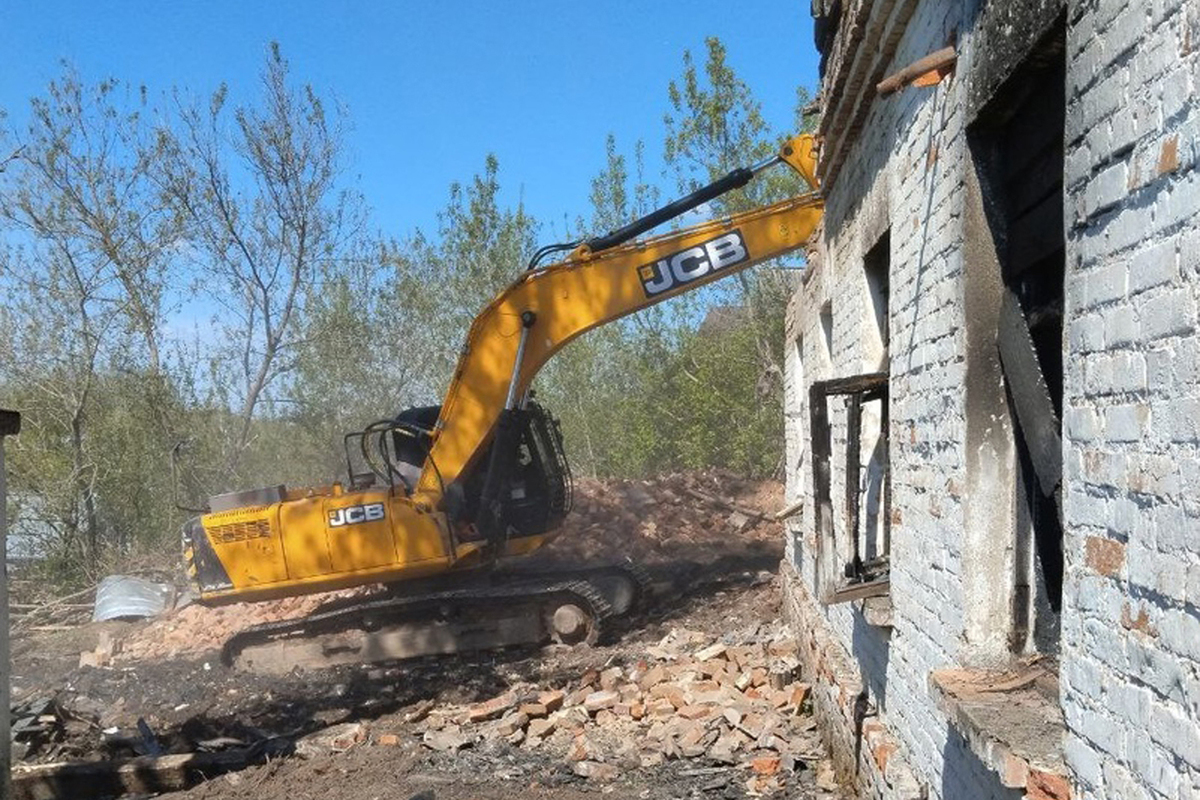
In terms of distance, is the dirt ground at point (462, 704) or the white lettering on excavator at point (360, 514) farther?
the white lettering on excavator at point (360, 514)

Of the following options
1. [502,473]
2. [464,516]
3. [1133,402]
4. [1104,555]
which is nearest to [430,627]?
[464,516]

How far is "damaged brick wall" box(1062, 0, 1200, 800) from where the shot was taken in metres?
1.98

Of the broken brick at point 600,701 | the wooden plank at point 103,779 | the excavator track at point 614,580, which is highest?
the excavator track at point 614,580

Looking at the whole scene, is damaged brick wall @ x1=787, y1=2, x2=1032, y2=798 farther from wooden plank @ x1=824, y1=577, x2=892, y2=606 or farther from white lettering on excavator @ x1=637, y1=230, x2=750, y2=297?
white lettering on excavator @ x1=637, y1=230, x2=750, y2=297

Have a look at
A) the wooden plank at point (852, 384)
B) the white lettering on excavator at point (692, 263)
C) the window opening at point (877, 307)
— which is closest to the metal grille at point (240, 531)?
the white lettering on excavator at point (692, 263)

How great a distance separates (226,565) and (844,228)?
6961 mm

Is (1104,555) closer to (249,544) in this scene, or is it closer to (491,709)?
(491,709)

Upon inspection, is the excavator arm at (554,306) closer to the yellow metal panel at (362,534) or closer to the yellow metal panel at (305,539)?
the yellow metal panel at (362,534)

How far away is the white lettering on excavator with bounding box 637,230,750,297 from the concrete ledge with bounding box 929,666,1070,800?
6716mm

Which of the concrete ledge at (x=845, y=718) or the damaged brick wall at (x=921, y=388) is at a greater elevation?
the damaged brick wall at (x=921, y=388)

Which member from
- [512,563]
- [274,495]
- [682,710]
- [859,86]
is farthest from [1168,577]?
[512,563]

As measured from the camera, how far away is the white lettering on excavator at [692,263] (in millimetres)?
9828

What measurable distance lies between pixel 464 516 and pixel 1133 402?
870 cm

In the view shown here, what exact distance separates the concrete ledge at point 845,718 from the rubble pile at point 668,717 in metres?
0.23
